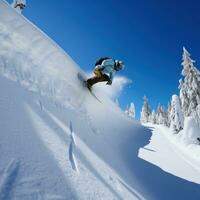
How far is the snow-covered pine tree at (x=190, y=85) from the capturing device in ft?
90.3

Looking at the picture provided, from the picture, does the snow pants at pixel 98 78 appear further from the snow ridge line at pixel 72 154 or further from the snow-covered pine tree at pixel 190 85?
the snow-covered pine tree at pixel 190 85

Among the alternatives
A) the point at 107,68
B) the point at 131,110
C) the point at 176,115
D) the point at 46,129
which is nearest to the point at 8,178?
the point at 46,129

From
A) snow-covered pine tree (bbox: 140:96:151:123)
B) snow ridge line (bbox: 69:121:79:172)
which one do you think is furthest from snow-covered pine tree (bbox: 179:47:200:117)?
snow-covered pine tree (bbox: 140:96:151:123)

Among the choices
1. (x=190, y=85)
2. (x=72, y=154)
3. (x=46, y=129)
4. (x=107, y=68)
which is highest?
(x=190, y=85)

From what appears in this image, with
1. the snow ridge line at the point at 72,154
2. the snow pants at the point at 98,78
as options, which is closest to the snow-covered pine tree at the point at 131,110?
the snow pants at the point at 98,78

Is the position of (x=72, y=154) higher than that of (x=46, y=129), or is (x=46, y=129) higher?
(x=46, y=129)

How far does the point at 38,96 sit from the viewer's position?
256 inches

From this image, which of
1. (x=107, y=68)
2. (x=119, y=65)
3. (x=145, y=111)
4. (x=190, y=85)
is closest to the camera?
(x=107, y=68)

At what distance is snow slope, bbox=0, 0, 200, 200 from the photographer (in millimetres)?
3623

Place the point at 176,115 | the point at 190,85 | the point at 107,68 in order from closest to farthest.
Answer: the point at 107,68 → the point at 190,85 → the point at 176,115

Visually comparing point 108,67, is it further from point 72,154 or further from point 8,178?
point 8,178

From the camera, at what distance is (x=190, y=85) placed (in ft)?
92.2

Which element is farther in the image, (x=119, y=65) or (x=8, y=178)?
(x=119, y=65)

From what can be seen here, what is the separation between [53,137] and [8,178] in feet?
6.45
